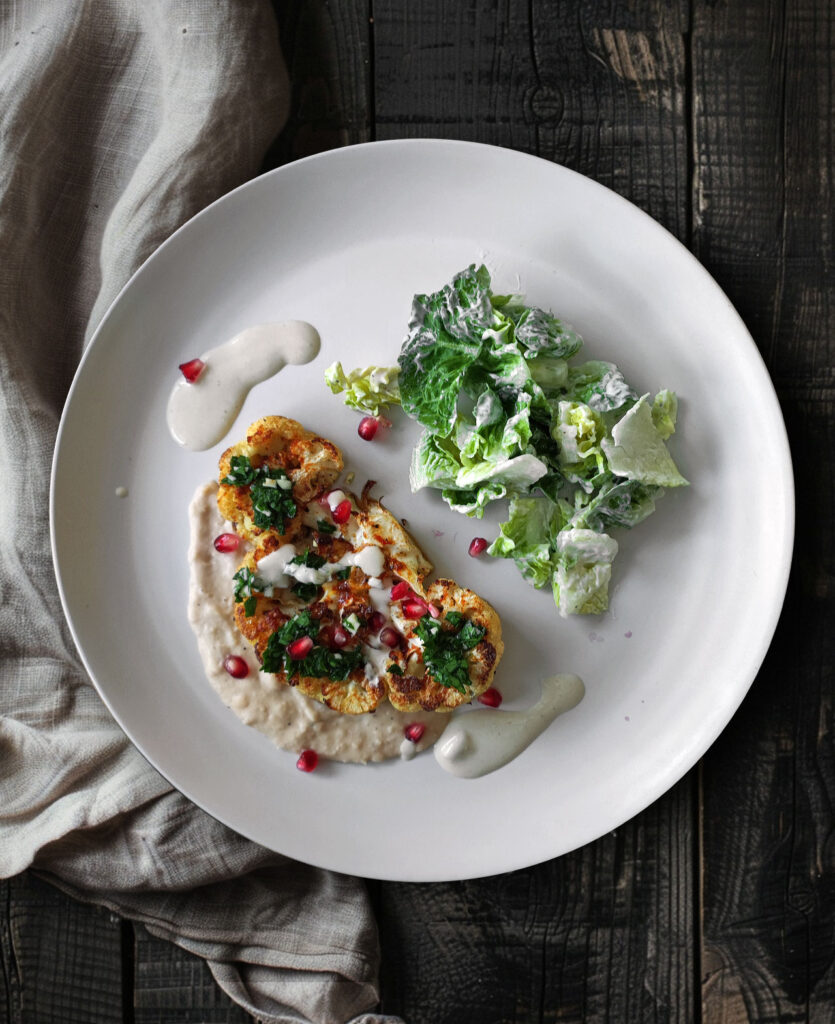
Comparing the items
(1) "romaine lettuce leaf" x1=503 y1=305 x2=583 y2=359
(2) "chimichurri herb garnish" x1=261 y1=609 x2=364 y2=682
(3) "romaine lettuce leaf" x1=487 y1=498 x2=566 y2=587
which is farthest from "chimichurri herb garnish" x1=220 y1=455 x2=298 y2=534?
(1) "romaine lettuce leaf" x1=503 y1=305 x2=583 y2=359

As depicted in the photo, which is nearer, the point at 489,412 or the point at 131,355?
the point at 489,412

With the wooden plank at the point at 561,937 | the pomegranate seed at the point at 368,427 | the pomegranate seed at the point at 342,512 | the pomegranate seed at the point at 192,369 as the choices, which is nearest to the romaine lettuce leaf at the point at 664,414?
the pomegranate seed at the point at 368,427

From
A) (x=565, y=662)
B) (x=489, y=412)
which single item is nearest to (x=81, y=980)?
(x=565, y=662)

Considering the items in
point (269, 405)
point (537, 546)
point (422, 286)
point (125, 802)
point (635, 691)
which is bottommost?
point (125, 802)

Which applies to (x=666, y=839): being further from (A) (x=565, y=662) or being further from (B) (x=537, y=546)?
(B) (x=537, y=546)

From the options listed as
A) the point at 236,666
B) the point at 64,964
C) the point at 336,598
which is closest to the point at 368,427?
the point at 336,598

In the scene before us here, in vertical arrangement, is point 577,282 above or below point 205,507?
above

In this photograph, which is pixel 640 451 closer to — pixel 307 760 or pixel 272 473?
pixel 272 473
